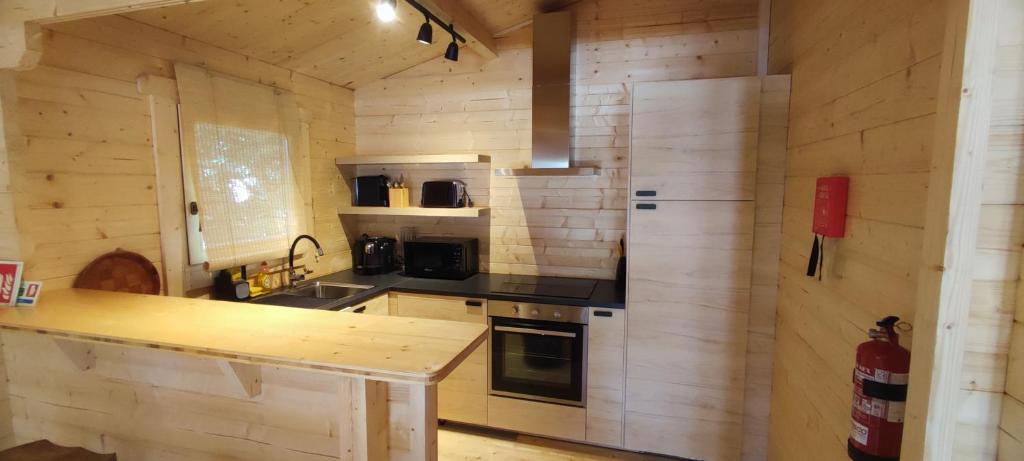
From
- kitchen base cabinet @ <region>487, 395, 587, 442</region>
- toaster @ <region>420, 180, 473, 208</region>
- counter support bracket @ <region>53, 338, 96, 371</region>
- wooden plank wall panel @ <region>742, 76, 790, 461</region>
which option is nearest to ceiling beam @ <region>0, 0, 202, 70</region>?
counter support bracket @ <region>53, 338, 96, 371</region>

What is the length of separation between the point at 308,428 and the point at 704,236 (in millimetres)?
1997

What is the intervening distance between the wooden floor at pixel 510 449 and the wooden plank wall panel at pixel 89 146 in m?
1.69

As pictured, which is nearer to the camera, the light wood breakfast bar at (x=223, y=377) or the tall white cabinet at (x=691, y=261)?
the light wood breakfast bar at (x=223, y=377)

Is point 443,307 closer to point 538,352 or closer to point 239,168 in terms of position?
point 538,352

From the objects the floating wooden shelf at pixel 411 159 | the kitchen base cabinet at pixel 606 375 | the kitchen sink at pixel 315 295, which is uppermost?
the floating wooden shelf at pixel 411 159

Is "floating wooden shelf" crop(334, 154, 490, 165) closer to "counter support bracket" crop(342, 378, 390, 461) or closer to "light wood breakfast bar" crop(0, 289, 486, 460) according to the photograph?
"light wood breakfast bar" crop(0, 289, 486, 460)

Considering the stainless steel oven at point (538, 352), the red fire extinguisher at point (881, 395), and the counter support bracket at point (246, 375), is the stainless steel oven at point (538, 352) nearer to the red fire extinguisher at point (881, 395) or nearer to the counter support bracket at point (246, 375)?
the counter support bracket at point (246, 375)

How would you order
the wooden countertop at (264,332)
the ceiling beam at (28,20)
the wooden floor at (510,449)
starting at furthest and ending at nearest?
the wooden floor at (510,449), the ceiling beam at (28,20), the wooden countertop at (264,332)

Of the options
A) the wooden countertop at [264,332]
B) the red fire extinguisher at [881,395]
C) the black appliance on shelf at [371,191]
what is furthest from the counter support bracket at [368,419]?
the black appliance on shelf at [371,191]

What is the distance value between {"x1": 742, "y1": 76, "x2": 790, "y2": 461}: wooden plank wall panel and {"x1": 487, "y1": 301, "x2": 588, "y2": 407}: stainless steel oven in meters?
0.88

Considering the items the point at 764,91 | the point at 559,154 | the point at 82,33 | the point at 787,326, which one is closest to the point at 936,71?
the point at 764,91

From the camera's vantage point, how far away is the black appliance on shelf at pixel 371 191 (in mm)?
3295

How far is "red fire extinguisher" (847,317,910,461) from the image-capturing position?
1.05 meters

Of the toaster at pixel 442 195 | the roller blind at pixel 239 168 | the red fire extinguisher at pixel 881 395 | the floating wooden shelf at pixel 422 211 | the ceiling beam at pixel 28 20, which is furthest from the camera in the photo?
the toaster at pixel 442 195
